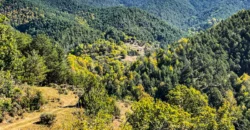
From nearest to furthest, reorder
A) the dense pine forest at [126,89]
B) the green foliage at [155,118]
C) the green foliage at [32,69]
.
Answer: the green foliage at [155,118] → the dense pine forest at [126,89] → the green foliage at [32,69]

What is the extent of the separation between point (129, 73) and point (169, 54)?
32.1 m

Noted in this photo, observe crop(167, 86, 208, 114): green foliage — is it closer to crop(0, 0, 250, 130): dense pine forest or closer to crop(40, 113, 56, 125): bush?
crop(0, 0, 250, 130): dense pine forest

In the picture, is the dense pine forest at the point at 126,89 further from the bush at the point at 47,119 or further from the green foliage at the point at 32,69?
the green foliage at the point at 32,69

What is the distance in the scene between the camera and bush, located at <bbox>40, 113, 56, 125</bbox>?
5617cm

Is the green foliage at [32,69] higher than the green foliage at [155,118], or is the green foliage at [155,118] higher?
the green foliage at [32,69]

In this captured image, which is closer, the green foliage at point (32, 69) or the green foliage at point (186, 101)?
the green foliage at point (186, 101)

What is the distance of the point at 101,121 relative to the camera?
40906 mm

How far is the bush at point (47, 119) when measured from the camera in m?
56.2

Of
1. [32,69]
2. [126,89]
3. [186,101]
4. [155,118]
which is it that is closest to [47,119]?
[155,118]

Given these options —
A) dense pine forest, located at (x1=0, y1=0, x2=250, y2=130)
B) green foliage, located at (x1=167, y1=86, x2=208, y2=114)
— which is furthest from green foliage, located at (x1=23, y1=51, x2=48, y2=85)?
green foliage, located at (x1=167, y1=86, x2=208, y2=114)

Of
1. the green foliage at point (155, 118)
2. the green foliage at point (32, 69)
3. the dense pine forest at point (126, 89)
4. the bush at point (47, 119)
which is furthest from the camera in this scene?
the green foliage at point (32, 69)

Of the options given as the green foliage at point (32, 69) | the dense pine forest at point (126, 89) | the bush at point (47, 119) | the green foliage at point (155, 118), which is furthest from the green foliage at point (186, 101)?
the green foliage at point (32, 69)

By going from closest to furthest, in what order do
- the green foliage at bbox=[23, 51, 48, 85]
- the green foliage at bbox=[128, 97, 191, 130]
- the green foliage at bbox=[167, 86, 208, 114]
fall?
1. the green foliage at bbox=[128, 97, 191, 130]
2. the green foliage at bbox=[167, 86, 208, 114]
3. the green foliage at bbox=[23, 51, 48, 85]

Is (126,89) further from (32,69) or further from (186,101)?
(186,101)
